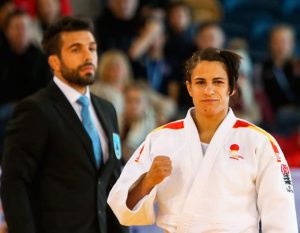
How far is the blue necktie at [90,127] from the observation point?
4762 millimetres

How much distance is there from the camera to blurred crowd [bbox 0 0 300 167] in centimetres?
779

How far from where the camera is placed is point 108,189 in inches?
188

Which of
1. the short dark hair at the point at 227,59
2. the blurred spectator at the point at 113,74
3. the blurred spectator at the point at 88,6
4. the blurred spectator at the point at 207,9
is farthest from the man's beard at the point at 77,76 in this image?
the blurred spectator at the point at 207,9

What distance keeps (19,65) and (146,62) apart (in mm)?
→ 1721

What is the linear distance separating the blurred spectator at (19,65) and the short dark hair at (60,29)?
2.71 meters

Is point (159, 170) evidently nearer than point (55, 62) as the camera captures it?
Yes

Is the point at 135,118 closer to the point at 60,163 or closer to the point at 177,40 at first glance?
the point at 177,40

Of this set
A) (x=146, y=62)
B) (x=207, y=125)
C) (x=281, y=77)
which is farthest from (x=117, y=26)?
(x=207, y=125)

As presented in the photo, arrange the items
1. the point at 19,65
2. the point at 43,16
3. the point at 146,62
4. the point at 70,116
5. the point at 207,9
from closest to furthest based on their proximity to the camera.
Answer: the point at 70,116, the point at 19,65, the point at 43,16, the point at 146,62, the point at 207,9

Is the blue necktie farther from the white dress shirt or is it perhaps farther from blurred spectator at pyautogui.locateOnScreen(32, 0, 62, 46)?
blurred spectator at pyautogui.locateOnScreen(32, 0, 62, 46)

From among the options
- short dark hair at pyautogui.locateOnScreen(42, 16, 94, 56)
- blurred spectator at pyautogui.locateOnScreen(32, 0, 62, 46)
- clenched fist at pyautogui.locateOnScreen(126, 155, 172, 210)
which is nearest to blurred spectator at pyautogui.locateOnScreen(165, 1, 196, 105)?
blurred spectator at pyautogui.locateOnScreen(32, 0, 62, 46)

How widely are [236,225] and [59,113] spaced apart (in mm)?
1456

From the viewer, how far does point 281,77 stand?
29.8ft

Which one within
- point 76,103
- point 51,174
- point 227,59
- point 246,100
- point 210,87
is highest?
point 227,59
